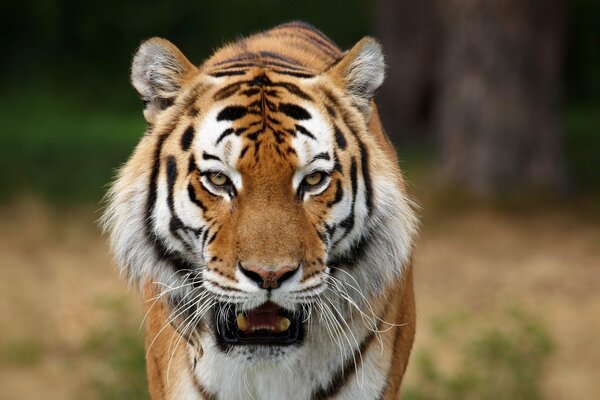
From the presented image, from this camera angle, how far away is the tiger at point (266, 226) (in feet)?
9.50

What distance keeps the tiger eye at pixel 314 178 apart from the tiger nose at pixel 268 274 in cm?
25

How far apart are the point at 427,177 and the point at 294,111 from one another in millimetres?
6131

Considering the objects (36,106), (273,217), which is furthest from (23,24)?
(273,217)

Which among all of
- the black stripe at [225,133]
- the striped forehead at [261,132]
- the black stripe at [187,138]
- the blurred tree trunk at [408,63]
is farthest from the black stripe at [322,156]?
the blurred tree trunk at [408,63]

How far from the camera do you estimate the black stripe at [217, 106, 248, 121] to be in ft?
9.99

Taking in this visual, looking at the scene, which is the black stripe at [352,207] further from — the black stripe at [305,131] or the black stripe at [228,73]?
the black stripe at [228,73]

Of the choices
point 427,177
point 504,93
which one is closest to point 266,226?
point 504,93

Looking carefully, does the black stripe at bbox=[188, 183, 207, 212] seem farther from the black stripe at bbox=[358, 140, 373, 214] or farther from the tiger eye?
the black stripe at bbox=[358, 140, 373, 214]

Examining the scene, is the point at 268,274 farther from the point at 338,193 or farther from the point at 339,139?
the point at 339,139

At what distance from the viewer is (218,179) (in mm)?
2945

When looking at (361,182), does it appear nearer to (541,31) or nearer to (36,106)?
(541,31)

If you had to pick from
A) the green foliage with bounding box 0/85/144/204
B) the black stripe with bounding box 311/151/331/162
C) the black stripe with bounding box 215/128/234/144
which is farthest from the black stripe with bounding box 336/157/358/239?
the green foliage with bounding box 0/85/144/204

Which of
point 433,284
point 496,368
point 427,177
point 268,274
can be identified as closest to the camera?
point 268,274

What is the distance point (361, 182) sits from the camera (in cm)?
311
